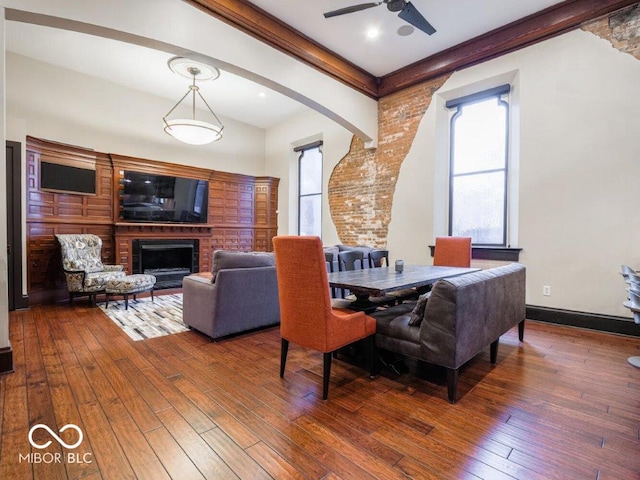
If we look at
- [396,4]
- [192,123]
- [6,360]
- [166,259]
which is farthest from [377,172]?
[6,360]

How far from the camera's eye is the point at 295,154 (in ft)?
26.0

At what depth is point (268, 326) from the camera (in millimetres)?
3744

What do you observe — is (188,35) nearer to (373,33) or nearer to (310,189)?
(373,33)

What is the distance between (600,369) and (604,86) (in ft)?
10.3

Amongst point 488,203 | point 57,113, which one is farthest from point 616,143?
point 57,113

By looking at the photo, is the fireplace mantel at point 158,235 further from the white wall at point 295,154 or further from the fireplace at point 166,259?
the white wall at point 295,154

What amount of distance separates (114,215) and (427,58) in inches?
243

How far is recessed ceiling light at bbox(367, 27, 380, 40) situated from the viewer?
4.06 metres

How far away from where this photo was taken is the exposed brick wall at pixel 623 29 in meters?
3.34

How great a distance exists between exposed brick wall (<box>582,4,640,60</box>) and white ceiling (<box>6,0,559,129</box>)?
0.63 meters

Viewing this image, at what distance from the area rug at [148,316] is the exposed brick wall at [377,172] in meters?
3.50

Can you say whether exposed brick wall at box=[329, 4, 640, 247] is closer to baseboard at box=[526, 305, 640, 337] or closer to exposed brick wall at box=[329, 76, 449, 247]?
exposed brick wall at box=[329, 76, 449, 247]

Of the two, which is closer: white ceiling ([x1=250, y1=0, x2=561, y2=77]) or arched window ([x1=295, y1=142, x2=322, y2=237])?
white ceiling ([x1=250, y1=0, x2=561, y2=77])

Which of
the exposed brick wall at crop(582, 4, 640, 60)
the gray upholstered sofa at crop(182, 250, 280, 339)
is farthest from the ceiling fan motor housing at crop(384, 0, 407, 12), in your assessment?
the gray upholstered sofa at crop(182, 250, 280, 339)
